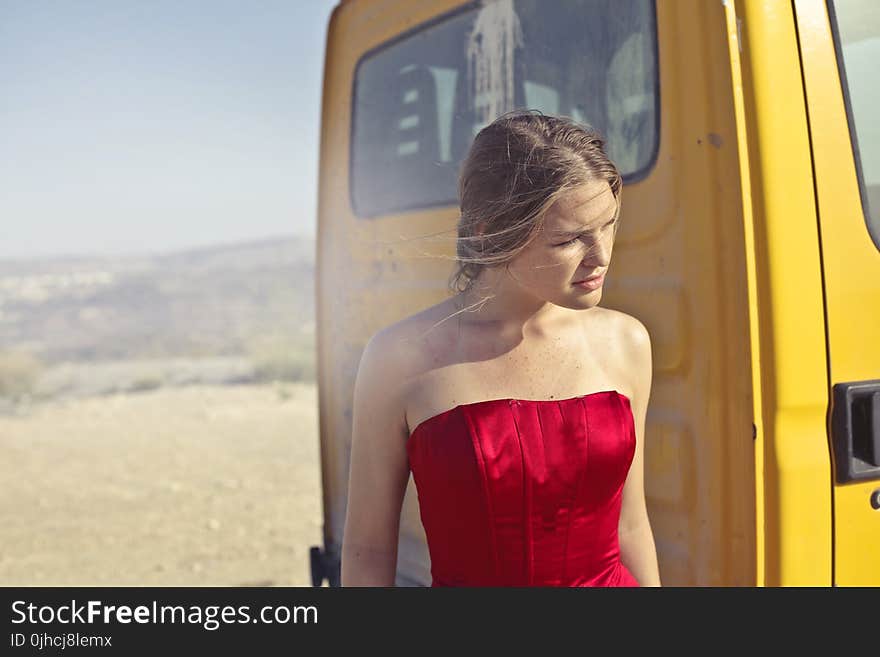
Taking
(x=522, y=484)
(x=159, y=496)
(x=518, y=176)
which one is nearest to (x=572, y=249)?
(x=518, y=176)

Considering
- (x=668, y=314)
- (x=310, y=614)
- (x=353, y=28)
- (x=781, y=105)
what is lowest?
(x=310, y=614)

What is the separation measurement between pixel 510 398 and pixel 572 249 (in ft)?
0.95

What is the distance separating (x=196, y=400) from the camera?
1175 centimetres

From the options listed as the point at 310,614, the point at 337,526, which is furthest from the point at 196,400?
the point at 310,614

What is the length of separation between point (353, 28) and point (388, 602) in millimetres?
2302

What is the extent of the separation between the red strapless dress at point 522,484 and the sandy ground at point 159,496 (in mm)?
3525

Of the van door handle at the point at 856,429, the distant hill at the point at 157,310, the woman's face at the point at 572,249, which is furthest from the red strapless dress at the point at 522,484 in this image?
the distant hill at the point at 157,310

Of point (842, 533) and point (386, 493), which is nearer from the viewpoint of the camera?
point (386, 493)

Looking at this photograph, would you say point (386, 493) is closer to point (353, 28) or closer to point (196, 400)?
point (353, 28)

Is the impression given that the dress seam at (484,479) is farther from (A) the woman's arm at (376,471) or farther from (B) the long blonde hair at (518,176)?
(B) the long blonde hair at (518,176)

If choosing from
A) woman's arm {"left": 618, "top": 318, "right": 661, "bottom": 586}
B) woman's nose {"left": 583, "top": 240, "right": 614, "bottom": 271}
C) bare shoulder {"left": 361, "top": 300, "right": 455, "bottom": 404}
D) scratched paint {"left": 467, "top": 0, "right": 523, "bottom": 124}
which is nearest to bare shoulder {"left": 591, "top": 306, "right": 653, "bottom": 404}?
woman's arm {"left": 618, "top": 318, "right": 661, "bottom": 586}

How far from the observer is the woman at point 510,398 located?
149cm

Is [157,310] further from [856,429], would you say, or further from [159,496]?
[856,429]

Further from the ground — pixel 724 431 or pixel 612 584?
pixel 724 431
